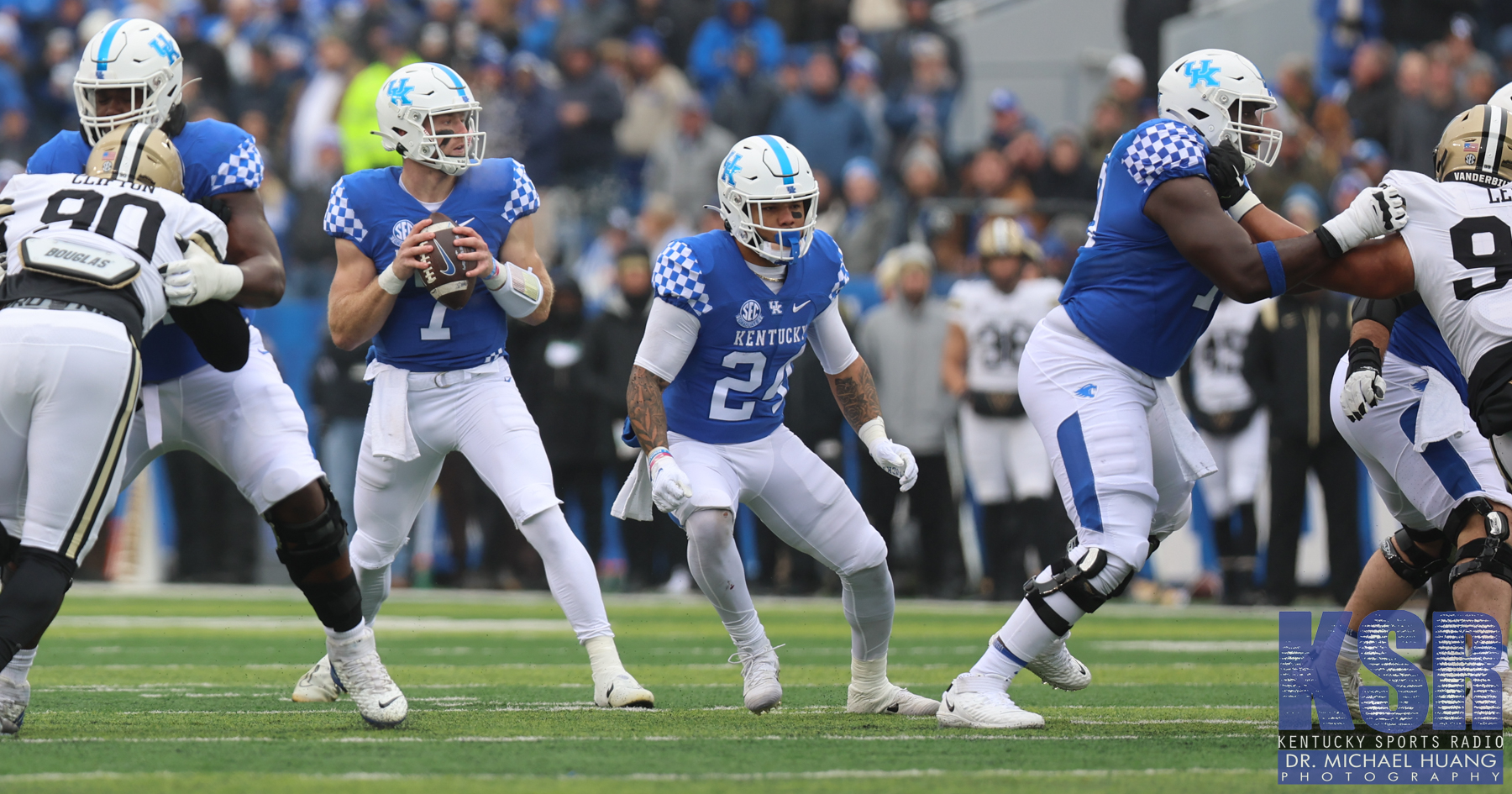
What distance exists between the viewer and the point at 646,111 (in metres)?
14.6

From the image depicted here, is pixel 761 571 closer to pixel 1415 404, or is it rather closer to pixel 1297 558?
pixel 1297 558

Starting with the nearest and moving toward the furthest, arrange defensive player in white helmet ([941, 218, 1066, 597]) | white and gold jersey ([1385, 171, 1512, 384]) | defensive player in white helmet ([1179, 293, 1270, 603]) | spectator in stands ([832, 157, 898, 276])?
white and gold jersey ([1385, 171, 1512, 384])
defensive player in white helmet ([1179, 293, 1270, 603])
defensive player in white helmet ([941, 218, 1066, 597])
spectator in stands ([832, 157, 898, 276])

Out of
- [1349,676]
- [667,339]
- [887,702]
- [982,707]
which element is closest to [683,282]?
[667,339]

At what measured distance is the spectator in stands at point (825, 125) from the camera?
1345 cm

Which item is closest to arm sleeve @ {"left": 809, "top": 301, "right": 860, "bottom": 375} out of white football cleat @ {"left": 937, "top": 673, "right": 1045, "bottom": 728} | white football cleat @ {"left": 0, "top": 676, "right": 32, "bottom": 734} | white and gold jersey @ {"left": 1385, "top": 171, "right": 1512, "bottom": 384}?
white football cleat @ {"left": 937, "top": 673, "right": 1045, "bottom": 728}

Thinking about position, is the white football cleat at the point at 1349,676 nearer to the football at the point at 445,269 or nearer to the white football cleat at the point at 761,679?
the white football cleat at the point at 761,679

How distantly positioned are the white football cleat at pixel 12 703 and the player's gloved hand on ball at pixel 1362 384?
3911mm

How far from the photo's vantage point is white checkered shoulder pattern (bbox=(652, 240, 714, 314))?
5.70 meters

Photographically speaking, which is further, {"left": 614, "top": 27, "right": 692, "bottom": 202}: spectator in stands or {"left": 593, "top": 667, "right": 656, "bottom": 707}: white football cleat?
{"left": 614, "top": 27, "right": 692, "bottom": 202}: spectator in stands

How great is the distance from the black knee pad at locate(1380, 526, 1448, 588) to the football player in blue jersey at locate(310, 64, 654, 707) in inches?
94.2

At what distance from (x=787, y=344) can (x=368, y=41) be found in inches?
408

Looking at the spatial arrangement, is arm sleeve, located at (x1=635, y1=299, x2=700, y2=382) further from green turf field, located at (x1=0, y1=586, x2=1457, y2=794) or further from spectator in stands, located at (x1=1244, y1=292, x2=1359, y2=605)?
spectator in stands, located at (x1=1244, y1=292, x2=1359, y2=605)

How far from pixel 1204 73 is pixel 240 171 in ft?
9.46

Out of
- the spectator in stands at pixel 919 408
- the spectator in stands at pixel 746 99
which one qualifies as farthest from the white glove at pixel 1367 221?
the spectator in stands at pixel 746 99
